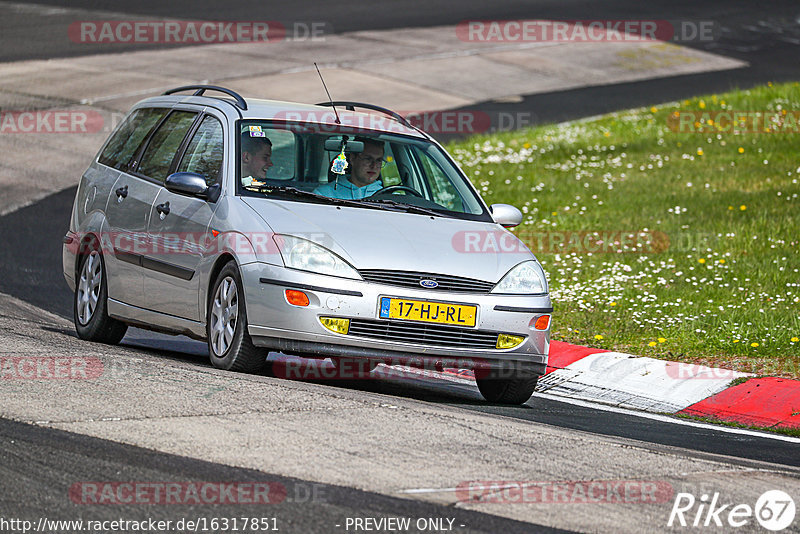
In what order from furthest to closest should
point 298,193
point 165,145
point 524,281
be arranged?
point 165,145 < point 298,193 < point 524,281

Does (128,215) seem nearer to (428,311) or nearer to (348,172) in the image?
(348,172)

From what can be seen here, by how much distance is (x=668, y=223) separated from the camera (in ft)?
48.7

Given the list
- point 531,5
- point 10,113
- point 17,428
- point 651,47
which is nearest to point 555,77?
point 651,47

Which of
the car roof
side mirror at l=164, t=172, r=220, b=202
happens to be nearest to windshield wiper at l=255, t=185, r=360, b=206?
side mirror at l=164, t=172, r=220, b=202

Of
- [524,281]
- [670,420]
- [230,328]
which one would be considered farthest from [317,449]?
[670,420]

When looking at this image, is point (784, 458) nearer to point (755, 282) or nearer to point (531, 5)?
point (755, 282)

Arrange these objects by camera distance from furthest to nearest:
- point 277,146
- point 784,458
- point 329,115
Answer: point 329,115 < point 277,146 < point 784,458

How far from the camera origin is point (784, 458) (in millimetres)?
7230

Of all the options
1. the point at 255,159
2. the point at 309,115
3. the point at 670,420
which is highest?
the point at 309,115

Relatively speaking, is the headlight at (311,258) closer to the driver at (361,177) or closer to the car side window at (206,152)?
the driver at (361,177)

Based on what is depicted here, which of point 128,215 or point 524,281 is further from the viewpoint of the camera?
point 128,215

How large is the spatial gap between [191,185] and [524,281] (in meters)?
2.16

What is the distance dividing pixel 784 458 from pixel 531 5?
29800mm

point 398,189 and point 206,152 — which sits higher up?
point 206,152
